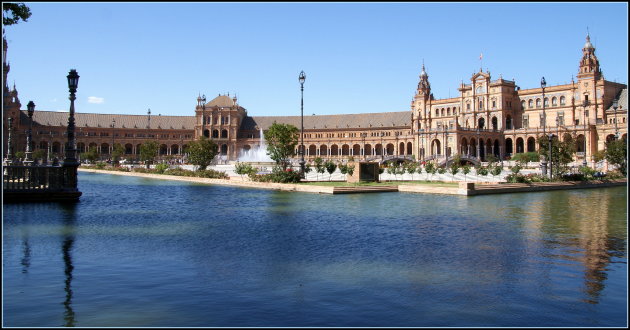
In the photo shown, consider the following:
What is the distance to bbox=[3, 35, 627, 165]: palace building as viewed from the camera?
95.2 m

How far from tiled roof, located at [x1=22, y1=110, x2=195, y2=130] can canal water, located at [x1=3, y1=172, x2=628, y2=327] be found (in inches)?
4990

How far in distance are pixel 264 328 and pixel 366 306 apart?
1887 millimetres

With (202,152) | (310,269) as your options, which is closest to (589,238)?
(310,269)

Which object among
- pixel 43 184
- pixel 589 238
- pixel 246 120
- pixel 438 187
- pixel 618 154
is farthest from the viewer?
pixel 246 120

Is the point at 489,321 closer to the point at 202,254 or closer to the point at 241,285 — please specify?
the point at 241,285

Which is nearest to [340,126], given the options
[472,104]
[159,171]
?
[472,104]

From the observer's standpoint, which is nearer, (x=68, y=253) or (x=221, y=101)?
(x=68, y=253)

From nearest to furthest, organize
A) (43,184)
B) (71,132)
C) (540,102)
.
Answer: (71,132) → (43,184) → (540,102)

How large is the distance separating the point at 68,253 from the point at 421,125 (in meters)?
113

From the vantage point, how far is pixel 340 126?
437 ft

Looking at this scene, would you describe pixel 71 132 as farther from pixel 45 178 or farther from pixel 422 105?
pixel 422 105

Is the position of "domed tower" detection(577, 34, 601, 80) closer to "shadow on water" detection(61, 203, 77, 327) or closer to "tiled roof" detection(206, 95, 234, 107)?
"tiled roof" detection(206, 95, 234, 107)

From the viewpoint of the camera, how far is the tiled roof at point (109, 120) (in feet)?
445

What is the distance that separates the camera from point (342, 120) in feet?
440
